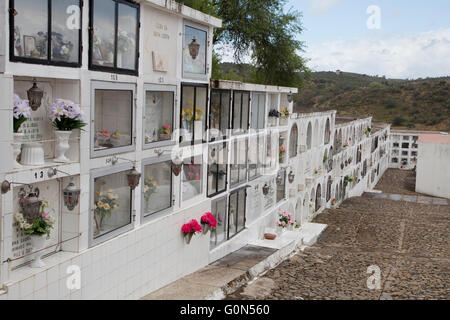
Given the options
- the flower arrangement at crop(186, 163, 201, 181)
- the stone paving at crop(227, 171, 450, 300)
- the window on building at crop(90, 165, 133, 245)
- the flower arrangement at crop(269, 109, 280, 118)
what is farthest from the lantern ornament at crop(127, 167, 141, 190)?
the flower arrangement at crop(269, 109, 280, 118)

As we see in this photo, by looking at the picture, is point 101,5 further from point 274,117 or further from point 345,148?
point 345,148

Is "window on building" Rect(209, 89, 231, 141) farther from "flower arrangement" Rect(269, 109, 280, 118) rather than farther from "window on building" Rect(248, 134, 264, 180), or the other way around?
"flower arrangement" Rect(269, 109, 280, 118)

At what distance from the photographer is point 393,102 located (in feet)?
269

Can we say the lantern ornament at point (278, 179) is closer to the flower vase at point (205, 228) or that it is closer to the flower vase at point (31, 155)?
the flower vase at point (205, 228)

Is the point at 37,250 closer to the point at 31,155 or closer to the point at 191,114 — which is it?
the point at 31,155

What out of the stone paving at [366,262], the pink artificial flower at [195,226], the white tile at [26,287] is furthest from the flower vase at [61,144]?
the stone paving at [366,262]

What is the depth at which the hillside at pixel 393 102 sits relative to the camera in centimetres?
7612

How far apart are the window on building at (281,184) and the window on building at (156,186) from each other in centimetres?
910

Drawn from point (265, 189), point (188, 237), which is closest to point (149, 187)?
point (188, 237)

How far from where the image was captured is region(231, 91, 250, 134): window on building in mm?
16344

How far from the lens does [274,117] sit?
19797 mm

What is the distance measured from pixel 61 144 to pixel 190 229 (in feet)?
16.0

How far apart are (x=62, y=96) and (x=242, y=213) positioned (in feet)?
31.6
